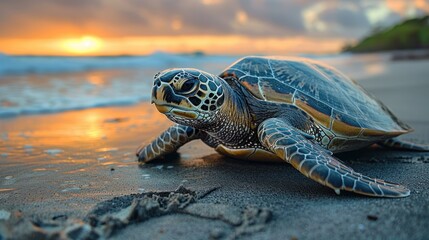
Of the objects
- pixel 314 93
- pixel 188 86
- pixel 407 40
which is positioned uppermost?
pixel 407 40

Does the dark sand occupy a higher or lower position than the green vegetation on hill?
lower

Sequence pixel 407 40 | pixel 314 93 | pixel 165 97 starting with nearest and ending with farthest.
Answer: pixel 165 97, pixel 314 93, pixel 407 40

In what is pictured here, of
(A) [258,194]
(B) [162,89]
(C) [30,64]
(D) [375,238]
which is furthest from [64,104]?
(C) [30,64]

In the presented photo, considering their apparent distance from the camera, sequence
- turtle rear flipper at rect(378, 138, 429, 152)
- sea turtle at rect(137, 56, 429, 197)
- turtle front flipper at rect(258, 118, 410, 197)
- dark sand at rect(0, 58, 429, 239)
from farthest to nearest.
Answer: turtle rear flipper at rect(378, 138, 429, 152) < sea turtle at rect(137, 56, 429, 197) < turtle front flipper at rect(258, 118, 410, 197) < dark sand at rect(0, 58, 429, 239)

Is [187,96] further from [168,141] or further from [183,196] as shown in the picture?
[168,141]

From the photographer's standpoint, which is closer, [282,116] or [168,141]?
[282,116]

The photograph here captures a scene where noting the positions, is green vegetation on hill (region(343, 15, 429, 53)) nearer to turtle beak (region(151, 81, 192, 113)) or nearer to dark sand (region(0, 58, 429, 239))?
A: dark sand (region(0, 58, 429, 239))

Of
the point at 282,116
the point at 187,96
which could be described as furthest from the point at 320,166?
the point at 187,96

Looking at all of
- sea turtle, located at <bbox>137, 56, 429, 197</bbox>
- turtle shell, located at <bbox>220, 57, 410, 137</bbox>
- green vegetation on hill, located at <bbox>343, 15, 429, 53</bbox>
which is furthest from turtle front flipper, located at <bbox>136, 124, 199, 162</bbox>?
green vegetation on hill, located at <bbox>343, 15, 429, 53</bbox>
